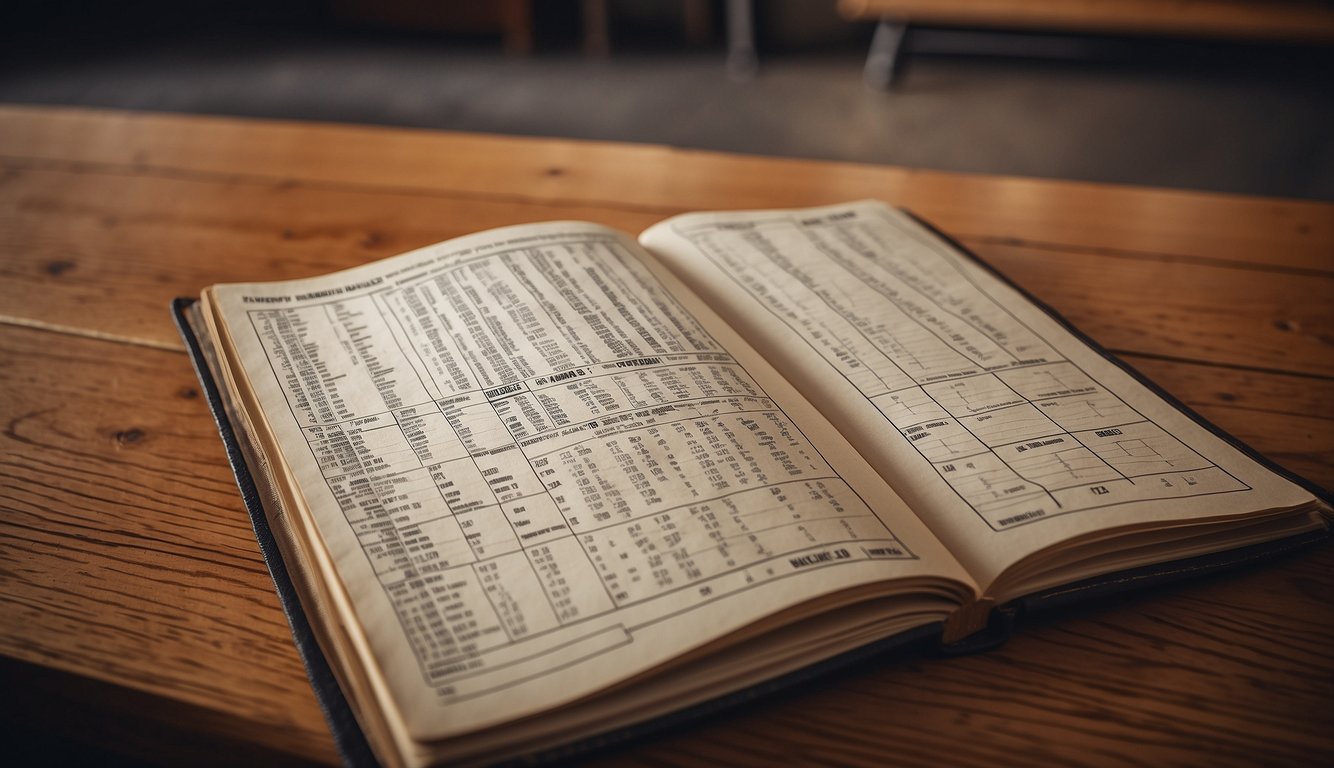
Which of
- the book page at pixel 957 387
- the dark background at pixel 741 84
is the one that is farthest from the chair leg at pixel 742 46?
the book page at pixel 957 387

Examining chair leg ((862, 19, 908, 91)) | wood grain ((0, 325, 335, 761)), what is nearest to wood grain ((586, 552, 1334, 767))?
wood grain ((0, 325, 335, 761))

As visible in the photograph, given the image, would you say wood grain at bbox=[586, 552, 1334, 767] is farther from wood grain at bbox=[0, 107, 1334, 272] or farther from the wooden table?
wood grain at bbox=[0, 107, 1334, 272]

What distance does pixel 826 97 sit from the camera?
2.77m

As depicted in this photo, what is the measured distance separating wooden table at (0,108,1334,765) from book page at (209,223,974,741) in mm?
50

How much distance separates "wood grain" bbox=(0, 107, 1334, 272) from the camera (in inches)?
30.7

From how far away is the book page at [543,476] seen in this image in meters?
0.35

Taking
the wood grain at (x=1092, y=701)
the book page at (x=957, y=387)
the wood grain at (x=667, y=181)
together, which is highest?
the wood grain at (x=667, y=181)

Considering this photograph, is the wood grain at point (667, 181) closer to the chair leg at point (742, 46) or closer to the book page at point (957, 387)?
the book page at point (957, 387)

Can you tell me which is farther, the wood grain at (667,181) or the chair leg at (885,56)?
the chair leg at (885,56)

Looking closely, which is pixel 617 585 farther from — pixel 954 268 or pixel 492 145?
pixel 492 145

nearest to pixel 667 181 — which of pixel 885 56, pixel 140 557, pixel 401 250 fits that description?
pixel 401 250

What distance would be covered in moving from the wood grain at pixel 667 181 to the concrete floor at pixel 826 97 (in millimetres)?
1530

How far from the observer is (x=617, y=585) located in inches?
14.5

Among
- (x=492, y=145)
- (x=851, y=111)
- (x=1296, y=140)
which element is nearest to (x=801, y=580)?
(x=492, y=145)
